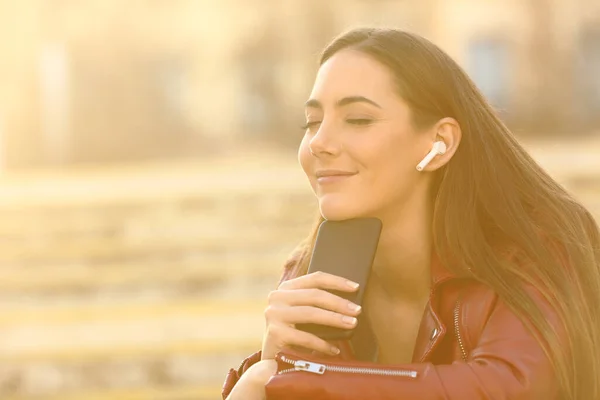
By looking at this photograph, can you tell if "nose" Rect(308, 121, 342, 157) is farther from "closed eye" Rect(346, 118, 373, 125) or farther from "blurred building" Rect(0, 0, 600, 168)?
"blurred building" Rect(0, 0, 600, 168)

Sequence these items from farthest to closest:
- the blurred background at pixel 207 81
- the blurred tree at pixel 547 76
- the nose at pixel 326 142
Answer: the blurred tree at pixel 547 76 < the blurred background at pixel 207 81 < the nose at pixel 326 142

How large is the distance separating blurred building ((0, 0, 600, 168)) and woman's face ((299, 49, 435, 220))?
1607 cm

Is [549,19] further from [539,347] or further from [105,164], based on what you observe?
[539,347]

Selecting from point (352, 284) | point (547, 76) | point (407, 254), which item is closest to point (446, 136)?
point (407, 254)

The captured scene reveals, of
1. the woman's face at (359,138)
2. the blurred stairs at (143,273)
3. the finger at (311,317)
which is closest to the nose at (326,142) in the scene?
the woman's face at (359,138)

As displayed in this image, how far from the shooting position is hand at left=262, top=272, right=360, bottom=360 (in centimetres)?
195

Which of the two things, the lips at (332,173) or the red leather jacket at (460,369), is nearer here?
the red leather jacket at (460,369)

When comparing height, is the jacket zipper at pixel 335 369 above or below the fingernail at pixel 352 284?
below

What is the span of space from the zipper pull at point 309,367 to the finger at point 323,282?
0.59ft

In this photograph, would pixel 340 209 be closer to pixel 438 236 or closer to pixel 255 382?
pixel 438 236

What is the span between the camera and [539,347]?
183cm

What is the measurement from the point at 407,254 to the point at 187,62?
17660mm

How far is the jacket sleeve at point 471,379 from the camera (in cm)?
179

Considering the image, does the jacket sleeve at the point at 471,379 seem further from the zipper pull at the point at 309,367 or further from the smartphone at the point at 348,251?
the smartphone at the point at 348,251
